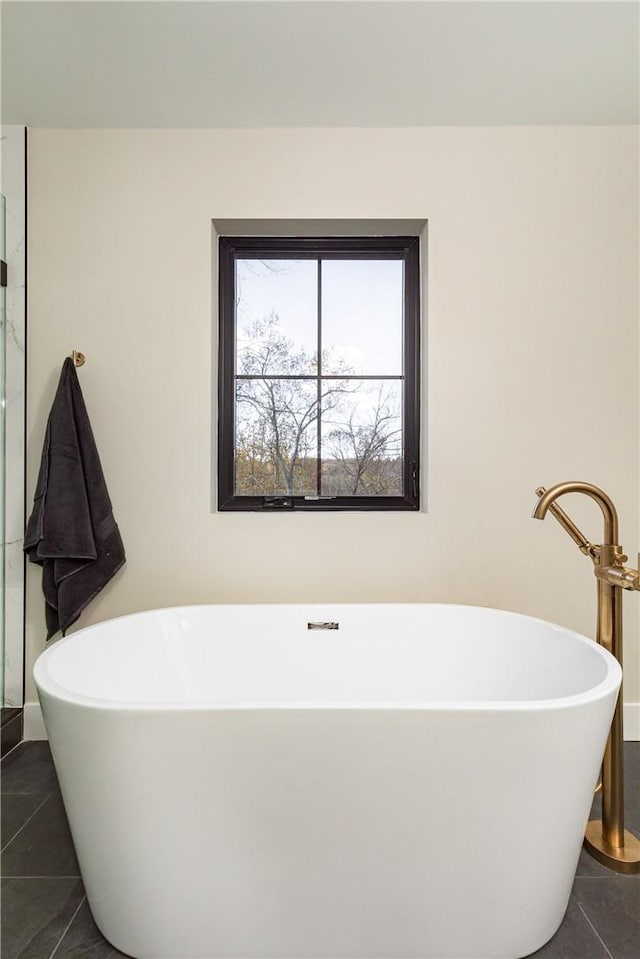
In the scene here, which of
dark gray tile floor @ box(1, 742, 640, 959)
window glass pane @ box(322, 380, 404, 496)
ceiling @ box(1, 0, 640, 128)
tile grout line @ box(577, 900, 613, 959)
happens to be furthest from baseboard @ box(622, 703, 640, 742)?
ceiling @ box(1, 0, 640, 128)

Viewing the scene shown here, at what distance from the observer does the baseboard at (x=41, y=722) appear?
7.45ft

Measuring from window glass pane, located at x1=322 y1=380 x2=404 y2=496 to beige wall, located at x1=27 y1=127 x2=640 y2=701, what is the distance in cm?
21

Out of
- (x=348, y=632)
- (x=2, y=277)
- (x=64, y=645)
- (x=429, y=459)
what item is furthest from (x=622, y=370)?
(x=2, y=277)

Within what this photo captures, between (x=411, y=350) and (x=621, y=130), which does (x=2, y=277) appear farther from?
(x=621, y=130)

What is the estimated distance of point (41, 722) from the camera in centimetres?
227

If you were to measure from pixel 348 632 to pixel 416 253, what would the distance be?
Result: 158 cm

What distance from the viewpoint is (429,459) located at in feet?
7.47

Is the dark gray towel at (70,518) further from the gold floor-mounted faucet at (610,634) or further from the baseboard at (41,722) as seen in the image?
the gold floor-mounted faucet at (610,634)

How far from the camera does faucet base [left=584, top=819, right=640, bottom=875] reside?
1541 millimetres

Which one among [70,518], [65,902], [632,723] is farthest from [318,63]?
[632,723]

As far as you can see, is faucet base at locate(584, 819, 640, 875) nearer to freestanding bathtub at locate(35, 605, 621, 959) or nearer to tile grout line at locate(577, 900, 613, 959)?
tile grout line at locate(577, 900, 613, 959)

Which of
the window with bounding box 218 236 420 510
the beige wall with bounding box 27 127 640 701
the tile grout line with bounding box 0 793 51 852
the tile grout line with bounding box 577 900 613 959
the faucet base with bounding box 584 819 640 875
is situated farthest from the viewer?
the window with bounding box 218 236 420 510

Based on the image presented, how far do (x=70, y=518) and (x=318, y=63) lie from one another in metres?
1.78

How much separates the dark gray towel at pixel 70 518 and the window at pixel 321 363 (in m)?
0.54
